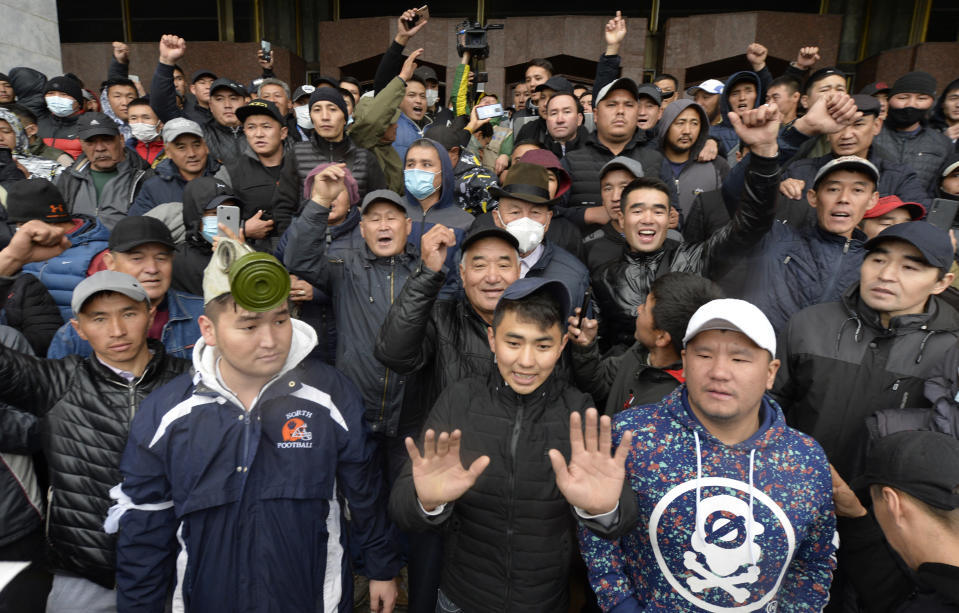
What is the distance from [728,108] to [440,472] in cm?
503

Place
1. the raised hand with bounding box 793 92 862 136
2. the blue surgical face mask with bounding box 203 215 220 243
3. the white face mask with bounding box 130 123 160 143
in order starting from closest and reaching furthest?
the raised hand with bounding box 793 92 862 136
the blue surgical face mask with bounding box 203 215 220 243
the white face mask with bounding box 130 123 160 143

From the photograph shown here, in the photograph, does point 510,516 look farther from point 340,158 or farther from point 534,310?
point 340,158

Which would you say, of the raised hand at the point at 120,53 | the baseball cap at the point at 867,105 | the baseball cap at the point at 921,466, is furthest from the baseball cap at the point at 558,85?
the raised hand at the point at 120,53

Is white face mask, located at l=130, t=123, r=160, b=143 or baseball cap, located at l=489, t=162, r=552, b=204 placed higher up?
white face mask, located at l=130, t=123, r=160, b=143

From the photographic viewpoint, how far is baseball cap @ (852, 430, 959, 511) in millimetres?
1420

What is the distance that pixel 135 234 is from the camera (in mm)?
2975

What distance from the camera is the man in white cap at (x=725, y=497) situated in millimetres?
1836

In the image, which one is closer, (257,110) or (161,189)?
(161,189)

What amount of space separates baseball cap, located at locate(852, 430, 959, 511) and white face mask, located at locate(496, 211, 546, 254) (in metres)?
1.91

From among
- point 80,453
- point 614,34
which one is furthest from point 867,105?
point 80,453

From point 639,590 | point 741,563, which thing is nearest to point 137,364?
point 639,590

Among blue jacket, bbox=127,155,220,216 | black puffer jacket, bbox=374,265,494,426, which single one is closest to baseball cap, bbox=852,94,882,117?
black puffer jacket, bbox=374,265,494,426

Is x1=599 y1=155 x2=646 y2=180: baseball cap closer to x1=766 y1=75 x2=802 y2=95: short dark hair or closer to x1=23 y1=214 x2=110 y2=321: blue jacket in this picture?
x1=766 y1=75 x2=802 y2=95: short dark hair

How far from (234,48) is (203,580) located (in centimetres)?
1510
